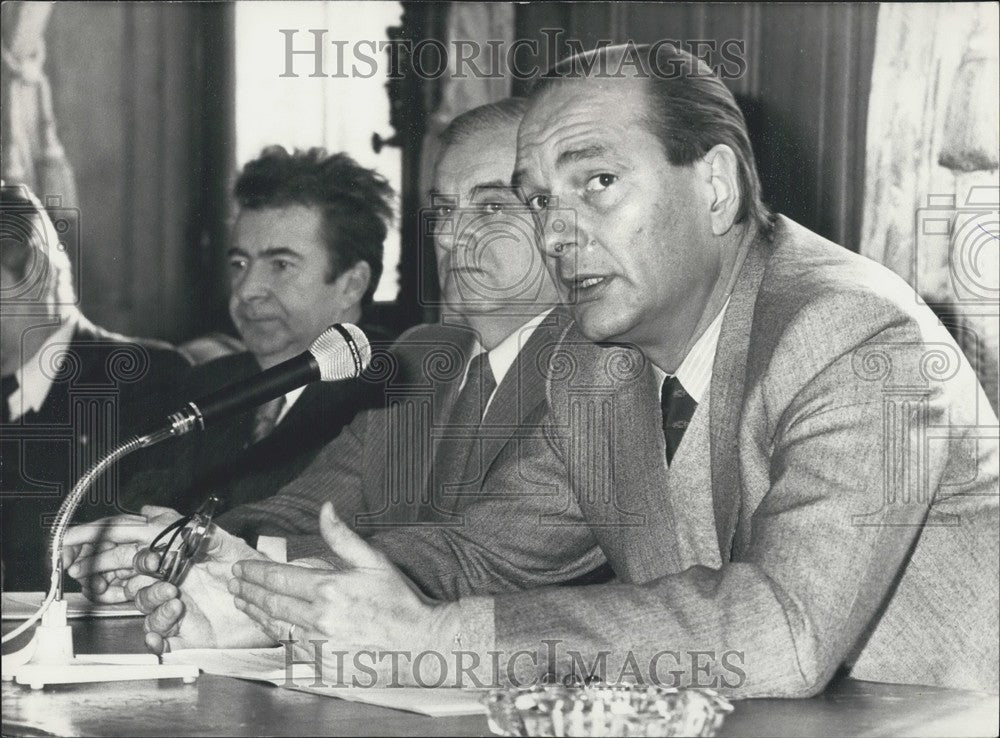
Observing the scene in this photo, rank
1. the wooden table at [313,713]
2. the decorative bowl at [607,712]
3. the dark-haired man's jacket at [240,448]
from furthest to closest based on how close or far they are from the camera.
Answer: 1. the dark-haired man's jacket at [240,448]
2. the wooden table at [313,713]
3. the decorative bowl at [607,712]

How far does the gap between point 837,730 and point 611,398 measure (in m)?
0.88

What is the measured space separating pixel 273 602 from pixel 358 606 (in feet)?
0.45

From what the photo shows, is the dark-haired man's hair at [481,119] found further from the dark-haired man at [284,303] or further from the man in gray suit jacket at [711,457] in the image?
the man in gray suit jacket at [711,457]

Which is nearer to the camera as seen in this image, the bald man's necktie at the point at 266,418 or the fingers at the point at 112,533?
the fingers at the point at 112,533

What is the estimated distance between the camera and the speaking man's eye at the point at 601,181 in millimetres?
2072

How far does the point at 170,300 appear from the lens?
8.64ft

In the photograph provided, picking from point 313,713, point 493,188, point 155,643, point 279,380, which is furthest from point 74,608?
point 493,188

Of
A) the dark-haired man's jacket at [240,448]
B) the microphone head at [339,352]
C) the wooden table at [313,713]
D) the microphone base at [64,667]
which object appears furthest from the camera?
the dark-haired man's jacket at [240,448]

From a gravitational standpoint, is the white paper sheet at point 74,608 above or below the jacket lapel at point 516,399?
below

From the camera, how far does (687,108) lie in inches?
82.7

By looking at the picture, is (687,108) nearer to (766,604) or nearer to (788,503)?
(788,503)

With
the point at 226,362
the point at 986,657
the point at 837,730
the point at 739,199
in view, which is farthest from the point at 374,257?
the point at 837,730

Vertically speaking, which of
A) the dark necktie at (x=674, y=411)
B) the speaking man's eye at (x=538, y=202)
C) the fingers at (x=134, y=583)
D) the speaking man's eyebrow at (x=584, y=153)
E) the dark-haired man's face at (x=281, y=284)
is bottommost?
the fingers at (x=134, y=583)

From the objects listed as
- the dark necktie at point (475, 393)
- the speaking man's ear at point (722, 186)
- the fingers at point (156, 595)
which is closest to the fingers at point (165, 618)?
the fingers at point (156, 595)
